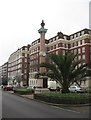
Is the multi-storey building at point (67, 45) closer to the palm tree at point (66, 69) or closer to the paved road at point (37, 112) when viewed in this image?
the palm tree at point (66, 69)

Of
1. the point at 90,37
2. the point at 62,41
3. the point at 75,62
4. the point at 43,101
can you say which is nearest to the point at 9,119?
the point at 43,101

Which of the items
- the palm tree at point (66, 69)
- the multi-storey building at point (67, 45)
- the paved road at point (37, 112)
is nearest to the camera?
the paved road at point (37, 112)

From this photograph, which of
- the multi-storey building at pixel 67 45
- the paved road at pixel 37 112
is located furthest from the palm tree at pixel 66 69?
the multi-storey building at pixel 67 45

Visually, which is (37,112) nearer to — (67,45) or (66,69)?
(66,69)

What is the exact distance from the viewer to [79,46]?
86688 millimetres

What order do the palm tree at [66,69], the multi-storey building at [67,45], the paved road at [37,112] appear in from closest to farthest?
1. the paved road at [37,112]
2. the palm tree at [66,69]
3. the multi-storey building at [67,45]

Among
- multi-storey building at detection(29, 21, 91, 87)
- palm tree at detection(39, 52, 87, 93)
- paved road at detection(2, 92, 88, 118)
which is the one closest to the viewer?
paved road at detection(2, 92, 88, 118)

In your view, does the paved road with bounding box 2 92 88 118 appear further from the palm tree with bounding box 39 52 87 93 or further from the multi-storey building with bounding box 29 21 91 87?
the multi-storey building with bounding box 29 21 91 87

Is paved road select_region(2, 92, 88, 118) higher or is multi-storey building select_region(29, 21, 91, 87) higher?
multi-storey building select_region(29, 21, 91, 87)

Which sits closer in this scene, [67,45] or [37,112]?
[37,112]

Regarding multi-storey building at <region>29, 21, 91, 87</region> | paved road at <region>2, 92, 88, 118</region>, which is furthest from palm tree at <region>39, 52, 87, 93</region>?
multi-storey building at <region>29, 21, 91, 87</region>

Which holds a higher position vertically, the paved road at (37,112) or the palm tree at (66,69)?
the palm tree at (66,69)

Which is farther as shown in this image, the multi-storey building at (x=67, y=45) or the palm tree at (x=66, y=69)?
the multi-storey building at (x=67, y=45)

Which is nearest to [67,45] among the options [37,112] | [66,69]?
[66,69]
